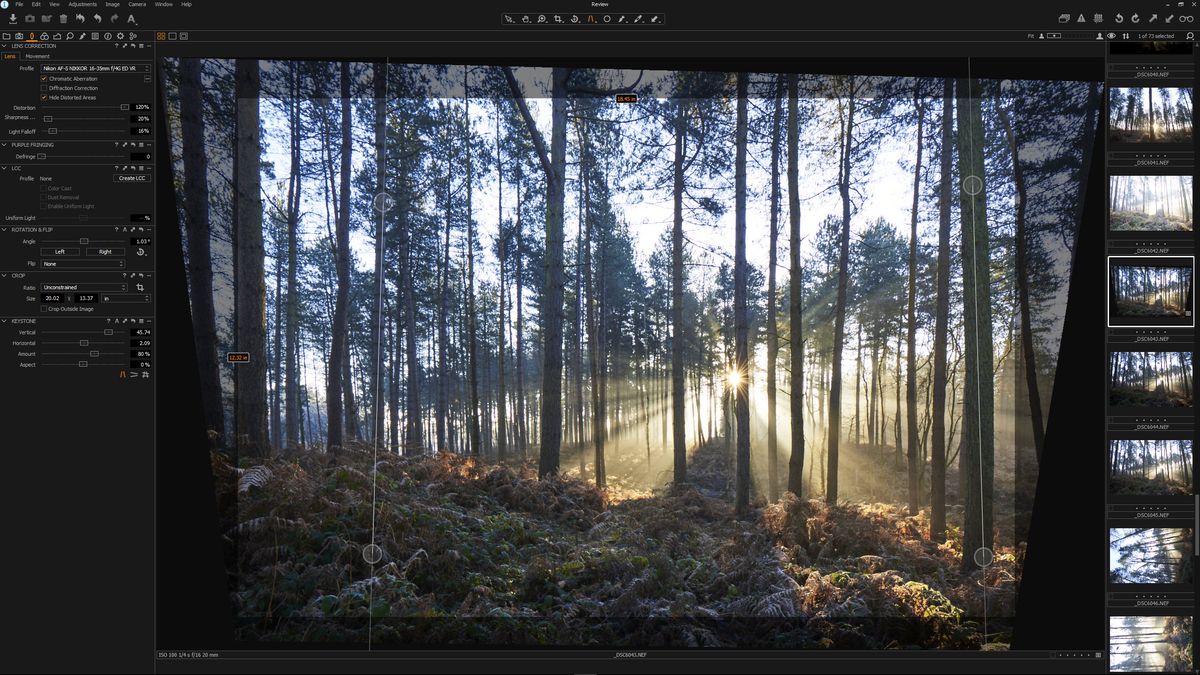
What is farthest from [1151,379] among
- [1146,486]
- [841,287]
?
[841,287]

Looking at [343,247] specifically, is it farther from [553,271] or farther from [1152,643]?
[1152,643]

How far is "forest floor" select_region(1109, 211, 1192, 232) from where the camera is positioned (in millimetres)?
3273

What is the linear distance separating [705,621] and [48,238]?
272 inches

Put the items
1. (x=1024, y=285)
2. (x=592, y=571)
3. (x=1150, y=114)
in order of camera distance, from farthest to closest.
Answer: (x=592, y=571) → (x=1024, y=285) → (x=1150, y=114)

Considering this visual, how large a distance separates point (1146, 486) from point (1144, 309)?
1.52m

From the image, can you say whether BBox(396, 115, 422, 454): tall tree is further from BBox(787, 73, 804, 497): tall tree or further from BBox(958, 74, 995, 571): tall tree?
BBox(958, 74, 995, 571): tall tree

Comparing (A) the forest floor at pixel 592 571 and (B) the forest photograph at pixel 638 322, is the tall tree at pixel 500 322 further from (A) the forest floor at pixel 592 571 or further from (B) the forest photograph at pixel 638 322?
(A) the forest floor at pixel 592 571

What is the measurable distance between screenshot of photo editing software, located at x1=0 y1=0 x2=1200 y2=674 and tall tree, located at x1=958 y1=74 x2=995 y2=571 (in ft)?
0.10

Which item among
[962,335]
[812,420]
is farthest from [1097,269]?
[812,420]

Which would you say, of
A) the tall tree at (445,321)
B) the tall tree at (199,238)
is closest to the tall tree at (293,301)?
the tall tree at (199,238)

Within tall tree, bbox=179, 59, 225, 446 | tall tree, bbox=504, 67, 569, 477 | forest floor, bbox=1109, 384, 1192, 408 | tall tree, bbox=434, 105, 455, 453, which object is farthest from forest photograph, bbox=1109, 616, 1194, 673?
tall tree, bbox=179, 59, 225, 446

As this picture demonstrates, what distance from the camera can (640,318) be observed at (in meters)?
4.71

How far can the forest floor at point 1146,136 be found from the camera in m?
3.32

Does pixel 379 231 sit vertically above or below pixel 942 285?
above
